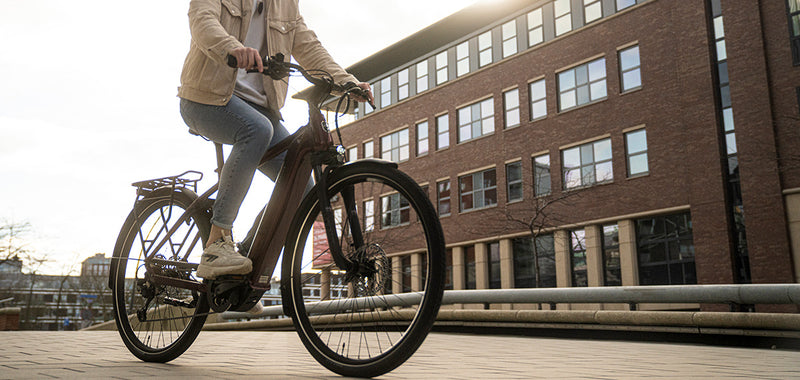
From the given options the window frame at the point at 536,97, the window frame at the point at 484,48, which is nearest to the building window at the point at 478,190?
the window frame at the point at 536,97

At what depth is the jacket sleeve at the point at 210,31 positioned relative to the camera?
340 cm

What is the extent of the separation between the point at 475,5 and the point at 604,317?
25.4 metres

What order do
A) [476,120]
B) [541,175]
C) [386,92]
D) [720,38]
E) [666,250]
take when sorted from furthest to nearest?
[386,92]
[476,120]
[541,175]
[720,38]
[666,250]

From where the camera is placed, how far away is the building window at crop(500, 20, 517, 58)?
105ft

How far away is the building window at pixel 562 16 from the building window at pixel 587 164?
541 cm

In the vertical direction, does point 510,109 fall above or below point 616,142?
above

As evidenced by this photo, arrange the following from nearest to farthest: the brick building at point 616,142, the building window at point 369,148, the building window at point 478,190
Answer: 1. the brick building at point 616,142
2. the building window at point 478,190
3. the building window at point 369,148

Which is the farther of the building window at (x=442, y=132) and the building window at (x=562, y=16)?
the building window at (x=442, y=132)

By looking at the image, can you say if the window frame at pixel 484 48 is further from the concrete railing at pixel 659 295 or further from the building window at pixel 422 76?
the concrete railing at pixel 659 295

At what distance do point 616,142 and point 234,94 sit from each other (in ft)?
80.8

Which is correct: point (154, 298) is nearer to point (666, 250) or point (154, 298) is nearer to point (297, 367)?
point (297, 367)

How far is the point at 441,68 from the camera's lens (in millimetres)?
36094

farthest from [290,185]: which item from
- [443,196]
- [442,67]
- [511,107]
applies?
[442,67]

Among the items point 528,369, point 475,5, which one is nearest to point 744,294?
point 528,369
